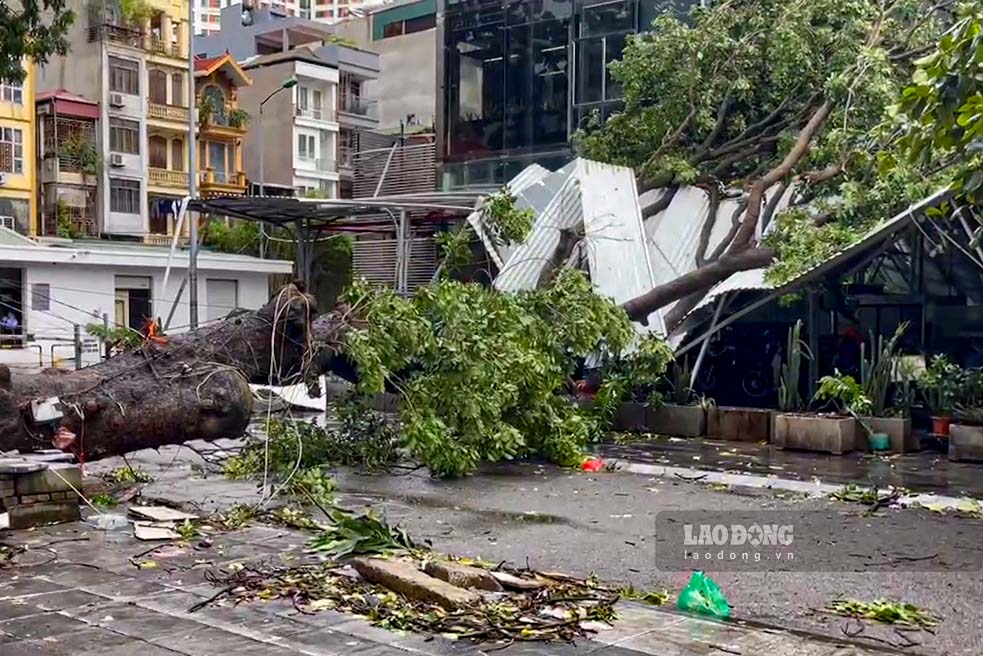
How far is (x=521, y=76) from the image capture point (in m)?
24.5

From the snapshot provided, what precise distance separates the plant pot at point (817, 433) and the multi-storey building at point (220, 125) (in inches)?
1311

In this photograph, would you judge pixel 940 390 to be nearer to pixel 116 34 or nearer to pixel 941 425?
pixel 941 425

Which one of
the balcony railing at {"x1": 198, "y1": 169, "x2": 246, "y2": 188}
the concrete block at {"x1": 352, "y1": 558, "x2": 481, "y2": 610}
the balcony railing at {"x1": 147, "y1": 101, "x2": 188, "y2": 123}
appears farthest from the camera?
the balcony railing at {"x1": 198, "y1": 169, "x2": 246, "y2": 188}

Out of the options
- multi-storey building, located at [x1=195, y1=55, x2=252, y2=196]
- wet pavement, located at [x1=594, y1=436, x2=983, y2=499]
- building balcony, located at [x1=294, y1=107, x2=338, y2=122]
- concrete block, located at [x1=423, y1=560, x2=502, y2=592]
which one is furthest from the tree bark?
building balcony, located at [x1=294, y1=107, x2=338, y2=122]

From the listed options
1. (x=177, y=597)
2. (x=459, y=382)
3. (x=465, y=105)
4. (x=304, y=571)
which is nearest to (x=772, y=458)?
(x=459, y=382)

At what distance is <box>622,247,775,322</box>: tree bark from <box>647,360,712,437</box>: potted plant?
1.07m

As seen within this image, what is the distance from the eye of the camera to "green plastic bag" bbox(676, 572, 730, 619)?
5.96 metres

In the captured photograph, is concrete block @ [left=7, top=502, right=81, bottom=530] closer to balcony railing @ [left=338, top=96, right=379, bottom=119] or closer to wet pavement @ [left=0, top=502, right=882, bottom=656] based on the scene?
wet pavement @ [left=0, top=502, right=882, bottom=656]

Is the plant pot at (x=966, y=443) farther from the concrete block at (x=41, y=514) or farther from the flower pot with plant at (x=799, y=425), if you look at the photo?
the concrete block at (x=41, y=514)

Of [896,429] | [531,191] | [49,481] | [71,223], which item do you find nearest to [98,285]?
[71,223]

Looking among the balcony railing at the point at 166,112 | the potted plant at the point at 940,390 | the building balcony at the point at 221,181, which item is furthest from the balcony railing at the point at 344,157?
the potted plant at the point at 940,390

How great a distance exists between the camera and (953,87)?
6.19 metres

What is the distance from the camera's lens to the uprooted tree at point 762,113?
16.5 metres

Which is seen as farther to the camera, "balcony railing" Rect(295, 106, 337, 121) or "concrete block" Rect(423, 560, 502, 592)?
"balcony railing" Rect(295, 106, 337, 121)
